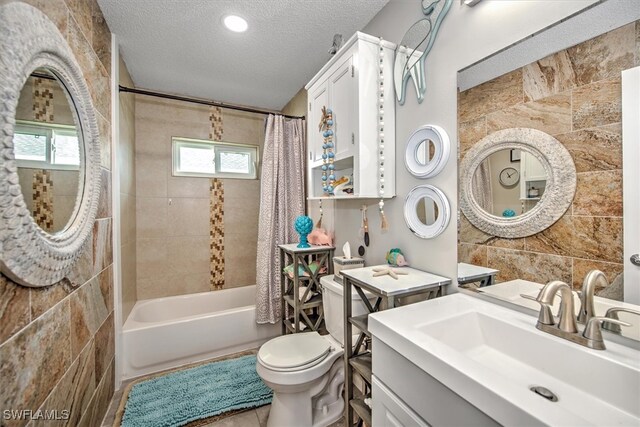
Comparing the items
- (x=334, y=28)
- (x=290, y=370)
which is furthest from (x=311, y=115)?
(x=290, y=370)

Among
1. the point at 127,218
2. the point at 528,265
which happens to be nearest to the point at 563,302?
the point at 528,265

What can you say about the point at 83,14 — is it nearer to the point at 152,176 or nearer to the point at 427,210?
the point at 152,176

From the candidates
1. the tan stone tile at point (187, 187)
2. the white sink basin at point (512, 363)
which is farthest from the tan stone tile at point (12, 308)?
the tan stone tile at point (187, 187)

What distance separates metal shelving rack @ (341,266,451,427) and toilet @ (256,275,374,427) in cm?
14

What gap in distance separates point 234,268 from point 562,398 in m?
2.92

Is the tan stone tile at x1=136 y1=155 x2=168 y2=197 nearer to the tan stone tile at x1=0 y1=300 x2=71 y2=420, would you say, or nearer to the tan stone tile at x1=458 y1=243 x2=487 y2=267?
the tan stone tile at x1=0 y1=300 x2=71 y2=420

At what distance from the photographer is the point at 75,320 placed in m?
1.23

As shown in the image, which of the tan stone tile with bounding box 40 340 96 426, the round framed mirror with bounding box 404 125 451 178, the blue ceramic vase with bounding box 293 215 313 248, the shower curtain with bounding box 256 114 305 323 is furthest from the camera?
the shower curtain with bounding box 256 114 305 323

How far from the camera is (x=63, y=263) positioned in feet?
3.49

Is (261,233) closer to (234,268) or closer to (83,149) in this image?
Answer: (234,268)

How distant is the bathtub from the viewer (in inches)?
80.0

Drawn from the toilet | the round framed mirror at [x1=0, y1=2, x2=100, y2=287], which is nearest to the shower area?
the round framed mirror at [x1=0, y1=2, x2=100, y2=287]

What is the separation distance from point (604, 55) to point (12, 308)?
1.90 meters

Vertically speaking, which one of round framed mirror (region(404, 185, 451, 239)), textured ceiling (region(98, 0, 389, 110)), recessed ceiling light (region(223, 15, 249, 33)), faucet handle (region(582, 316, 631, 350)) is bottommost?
faucet handle (region(582, 316, 631, 350))
